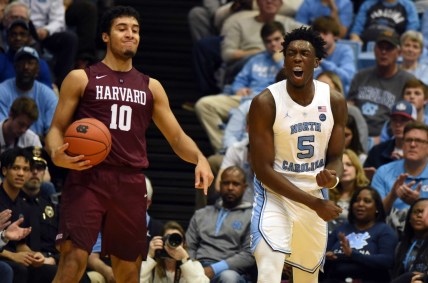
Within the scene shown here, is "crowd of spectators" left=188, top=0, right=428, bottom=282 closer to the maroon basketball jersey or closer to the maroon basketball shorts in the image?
the maroon basketball shorts

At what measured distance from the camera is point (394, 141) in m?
11.6

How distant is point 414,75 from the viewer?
1301cm

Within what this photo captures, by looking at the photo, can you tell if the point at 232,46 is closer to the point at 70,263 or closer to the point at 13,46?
the point at 13,46

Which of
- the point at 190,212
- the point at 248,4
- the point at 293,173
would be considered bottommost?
the point at 190,212

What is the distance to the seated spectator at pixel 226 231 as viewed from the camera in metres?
10.2

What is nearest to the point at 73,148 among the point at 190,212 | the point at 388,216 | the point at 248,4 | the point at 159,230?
the point at 159,230

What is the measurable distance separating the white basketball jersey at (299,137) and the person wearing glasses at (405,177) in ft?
8.34

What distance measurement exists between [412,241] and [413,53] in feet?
12.3

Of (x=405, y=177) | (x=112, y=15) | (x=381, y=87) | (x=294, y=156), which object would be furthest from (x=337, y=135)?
(x=381, y=87)

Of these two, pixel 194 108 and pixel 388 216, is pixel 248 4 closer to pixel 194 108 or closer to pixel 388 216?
pixel 194 108

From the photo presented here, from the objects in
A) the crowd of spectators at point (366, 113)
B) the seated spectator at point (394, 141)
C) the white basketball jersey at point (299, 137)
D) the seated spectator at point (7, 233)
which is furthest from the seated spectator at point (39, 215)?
the seated spectator at point (394, 141)

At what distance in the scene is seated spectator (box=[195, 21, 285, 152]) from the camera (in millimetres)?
12641

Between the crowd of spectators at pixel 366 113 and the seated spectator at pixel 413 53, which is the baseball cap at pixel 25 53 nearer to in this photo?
the crowd of spectators at pixel 366 113

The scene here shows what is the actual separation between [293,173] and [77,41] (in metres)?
6.07
